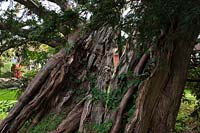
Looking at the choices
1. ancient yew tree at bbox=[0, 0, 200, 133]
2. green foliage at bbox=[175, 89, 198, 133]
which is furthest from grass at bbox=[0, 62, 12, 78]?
green foliage at bbox=[175, 89, 198, 133]

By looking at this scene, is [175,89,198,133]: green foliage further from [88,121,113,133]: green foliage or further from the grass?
the grass

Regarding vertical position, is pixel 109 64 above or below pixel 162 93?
above

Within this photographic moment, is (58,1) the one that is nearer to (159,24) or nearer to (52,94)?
(52,94)

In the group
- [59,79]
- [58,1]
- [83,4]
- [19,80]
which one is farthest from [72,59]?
[83,4]

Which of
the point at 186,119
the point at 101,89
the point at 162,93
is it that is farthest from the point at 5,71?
the point at 162,93

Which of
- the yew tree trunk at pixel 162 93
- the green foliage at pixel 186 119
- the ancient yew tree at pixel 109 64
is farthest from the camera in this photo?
the green foliage at pixel 186 119

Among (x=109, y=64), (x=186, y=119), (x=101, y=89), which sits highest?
(x=109, y=64)

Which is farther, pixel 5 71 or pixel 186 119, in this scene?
pixel 5 71

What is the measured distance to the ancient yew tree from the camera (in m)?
2.50

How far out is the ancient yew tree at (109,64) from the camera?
8.20ft

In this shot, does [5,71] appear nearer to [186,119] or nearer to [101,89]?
[186,119]

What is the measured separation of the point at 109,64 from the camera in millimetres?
4777

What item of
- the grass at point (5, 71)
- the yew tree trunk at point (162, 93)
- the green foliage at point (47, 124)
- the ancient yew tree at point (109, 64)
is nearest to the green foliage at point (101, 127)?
the ancient yew tree at point (109, 64)

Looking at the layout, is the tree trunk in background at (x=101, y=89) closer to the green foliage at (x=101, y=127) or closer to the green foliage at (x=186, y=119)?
the green foliage at (x=101, y=127)
